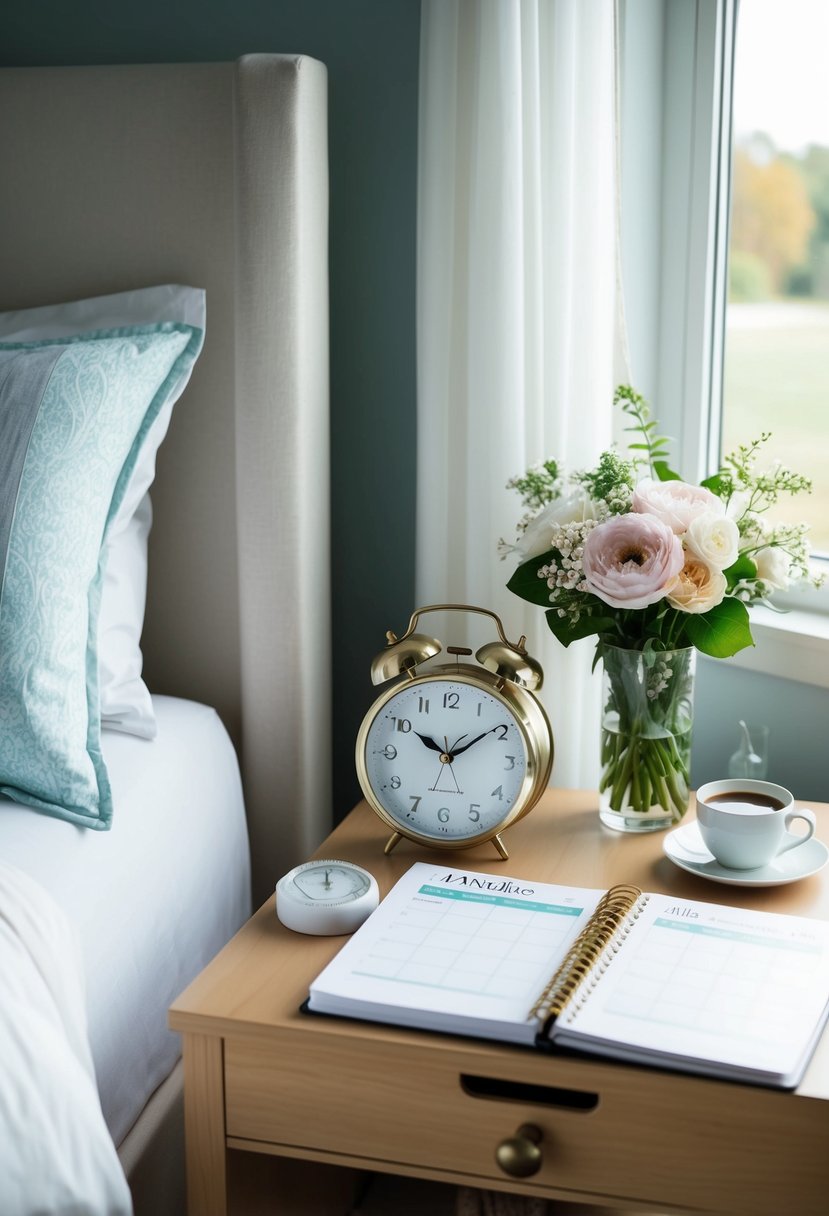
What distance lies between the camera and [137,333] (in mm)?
1476

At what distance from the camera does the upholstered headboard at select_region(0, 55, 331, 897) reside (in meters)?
1.49

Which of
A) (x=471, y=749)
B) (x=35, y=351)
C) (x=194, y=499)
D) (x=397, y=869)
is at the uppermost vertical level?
(x=35, y=351)

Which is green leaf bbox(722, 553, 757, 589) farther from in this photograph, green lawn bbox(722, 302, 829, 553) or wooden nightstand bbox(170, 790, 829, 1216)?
wooden nightstand bbox(170, 790, 829, 1216)

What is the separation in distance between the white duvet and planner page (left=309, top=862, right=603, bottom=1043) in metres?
0.19

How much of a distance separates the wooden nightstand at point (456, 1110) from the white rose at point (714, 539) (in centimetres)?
45

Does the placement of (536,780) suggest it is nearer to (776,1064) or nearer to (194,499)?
(776,1064)

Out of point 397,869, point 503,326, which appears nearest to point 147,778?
Result: point 397,869

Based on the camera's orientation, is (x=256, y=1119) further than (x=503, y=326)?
No

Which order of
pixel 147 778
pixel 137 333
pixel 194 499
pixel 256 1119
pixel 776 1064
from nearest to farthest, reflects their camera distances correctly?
pixel 776 1064, pixel 256 1119, pixel 147 778, pixel 137 333, pixel 194 499

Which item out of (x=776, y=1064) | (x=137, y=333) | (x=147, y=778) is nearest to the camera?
(x=776, y=1064)

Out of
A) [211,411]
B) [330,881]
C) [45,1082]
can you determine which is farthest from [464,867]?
[211,411]

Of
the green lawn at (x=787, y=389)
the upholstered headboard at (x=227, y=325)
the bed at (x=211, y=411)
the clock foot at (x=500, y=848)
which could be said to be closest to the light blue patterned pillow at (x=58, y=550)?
the bed at (x=211, y=411)

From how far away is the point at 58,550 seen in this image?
4.23 feet

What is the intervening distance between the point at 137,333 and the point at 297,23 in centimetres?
53
